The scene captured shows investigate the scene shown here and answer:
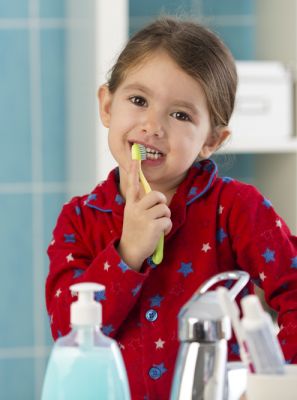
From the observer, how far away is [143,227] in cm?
111

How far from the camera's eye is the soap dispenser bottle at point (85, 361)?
81cm

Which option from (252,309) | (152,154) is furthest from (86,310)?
(152,154)

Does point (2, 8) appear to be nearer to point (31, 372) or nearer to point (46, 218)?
point (46, 218)

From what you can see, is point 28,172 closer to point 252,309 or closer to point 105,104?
point 105,104

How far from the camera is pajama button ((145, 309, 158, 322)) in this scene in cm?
119

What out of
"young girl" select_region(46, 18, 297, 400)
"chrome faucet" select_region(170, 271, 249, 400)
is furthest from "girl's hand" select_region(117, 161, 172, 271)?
"chrome faucet" select_region(170, 271, 249, 400)

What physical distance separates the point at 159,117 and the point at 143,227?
0.15 m

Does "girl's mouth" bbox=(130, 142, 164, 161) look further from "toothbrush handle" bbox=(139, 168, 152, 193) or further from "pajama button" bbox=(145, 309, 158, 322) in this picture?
"pajama button" bbox=(145, 309, 158, 322)

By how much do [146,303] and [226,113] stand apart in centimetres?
28

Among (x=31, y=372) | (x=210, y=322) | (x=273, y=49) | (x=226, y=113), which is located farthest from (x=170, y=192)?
(x=31, y=372)

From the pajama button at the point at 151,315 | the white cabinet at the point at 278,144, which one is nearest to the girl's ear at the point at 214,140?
the pajama button at the point at 151,315

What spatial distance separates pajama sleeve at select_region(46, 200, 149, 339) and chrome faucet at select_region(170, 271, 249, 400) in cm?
27

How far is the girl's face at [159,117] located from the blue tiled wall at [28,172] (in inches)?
50.8

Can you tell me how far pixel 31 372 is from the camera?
2535 millimetres
